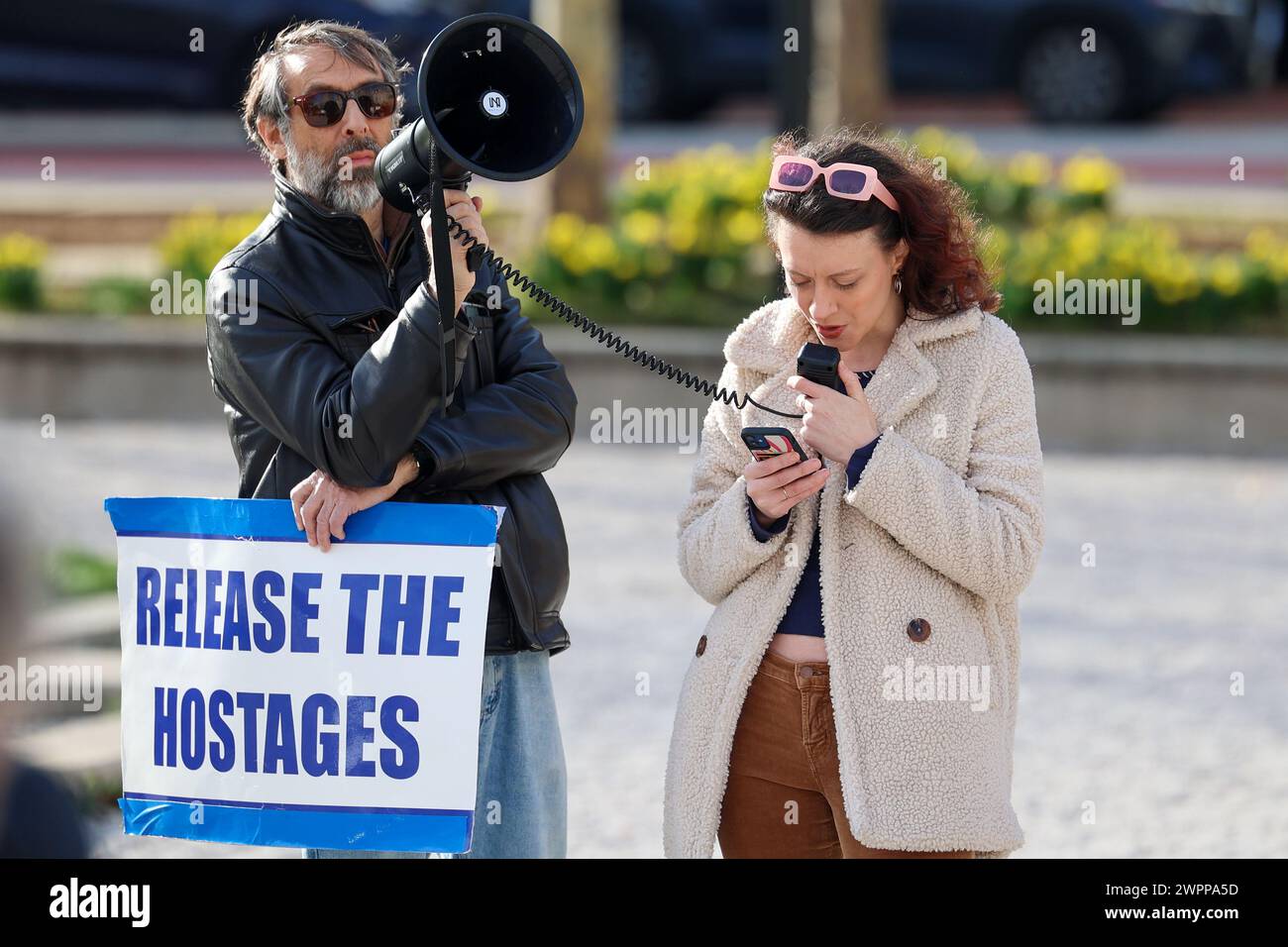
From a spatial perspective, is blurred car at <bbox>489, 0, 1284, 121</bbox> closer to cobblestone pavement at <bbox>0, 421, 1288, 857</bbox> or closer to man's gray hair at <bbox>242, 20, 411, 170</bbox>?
cobblestone pavement at <bbox>0, 421, 1288, 857</bbox>

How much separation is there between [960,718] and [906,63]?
15690 mm

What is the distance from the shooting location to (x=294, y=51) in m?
3.27

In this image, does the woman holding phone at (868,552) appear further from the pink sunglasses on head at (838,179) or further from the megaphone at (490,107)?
the megaphone at (490,107)

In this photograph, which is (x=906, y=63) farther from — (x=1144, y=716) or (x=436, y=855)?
(x=436, y=855)

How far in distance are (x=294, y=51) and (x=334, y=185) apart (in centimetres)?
25

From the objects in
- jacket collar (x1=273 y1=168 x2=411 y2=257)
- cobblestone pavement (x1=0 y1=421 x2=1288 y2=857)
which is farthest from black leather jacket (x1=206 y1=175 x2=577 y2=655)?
cobblestone pavement (x1=0 y1=421 x2=1288 y2=857)

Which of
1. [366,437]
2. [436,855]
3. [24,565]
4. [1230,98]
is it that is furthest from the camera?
[1230,98]

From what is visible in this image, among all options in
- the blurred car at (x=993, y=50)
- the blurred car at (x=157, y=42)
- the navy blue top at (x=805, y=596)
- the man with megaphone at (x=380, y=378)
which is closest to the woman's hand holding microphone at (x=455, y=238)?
the man with megaphone at (x=380, y=378)

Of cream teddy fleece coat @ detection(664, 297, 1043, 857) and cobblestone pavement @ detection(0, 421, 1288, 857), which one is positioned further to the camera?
cobblestone pavement @ detection(0, 421, 1288, 857)

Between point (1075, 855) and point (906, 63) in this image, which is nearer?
point (1075, 855)

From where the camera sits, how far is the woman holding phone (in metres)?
3.04

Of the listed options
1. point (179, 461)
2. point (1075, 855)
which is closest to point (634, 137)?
point (179, 461)

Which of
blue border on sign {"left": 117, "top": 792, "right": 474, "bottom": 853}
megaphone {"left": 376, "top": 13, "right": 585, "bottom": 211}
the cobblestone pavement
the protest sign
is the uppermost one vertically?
megaphone {"left": 376, "top": 13, "right": 585, "bottom": 211}

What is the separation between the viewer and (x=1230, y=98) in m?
20.8
